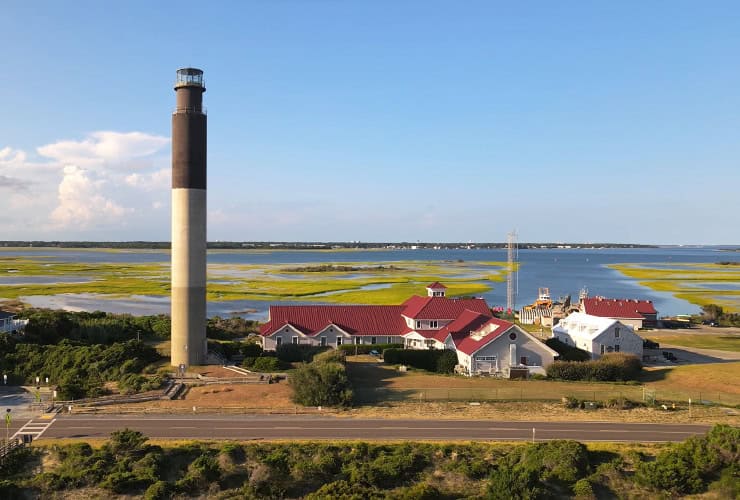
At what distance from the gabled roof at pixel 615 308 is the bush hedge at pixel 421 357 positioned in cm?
2902

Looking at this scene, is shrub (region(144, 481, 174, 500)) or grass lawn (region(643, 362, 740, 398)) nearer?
shrub (region(144, 481, 174, 500))

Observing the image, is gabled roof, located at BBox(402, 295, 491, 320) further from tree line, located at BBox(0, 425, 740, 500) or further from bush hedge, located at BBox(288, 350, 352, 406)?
tree line, located at BBox(0, 425, 740, 500)

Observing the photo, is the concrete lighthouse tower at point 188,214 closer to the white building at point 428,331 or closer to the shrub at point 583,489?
the white building at point 428,331

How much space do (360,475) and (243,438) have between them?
771 centimetres

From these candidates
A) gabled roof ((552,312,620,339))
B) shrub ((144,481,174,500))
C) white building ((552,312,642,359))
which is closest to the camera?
shrub ((144,481,174,500))

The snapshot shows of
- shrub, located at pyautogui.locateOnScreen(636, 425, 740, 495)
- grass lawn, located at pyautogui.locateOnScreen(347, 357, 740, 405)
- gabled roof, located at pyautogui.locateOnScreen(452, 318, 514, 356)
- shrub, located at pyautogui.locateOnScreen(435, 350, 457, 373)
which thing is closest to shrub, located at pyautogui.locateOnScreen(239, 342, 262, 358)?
grass lawn, located at pyautogui.locateOnScreen(347, 357, 740, 405)

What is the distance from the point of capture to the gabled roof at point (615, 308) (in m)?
71.2

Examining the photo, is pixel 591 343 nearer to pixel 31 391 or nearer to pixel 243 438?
pixel 243 438

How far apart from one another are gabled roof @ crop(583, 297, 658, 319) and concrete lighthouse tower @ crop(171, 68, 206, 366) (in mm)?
46761

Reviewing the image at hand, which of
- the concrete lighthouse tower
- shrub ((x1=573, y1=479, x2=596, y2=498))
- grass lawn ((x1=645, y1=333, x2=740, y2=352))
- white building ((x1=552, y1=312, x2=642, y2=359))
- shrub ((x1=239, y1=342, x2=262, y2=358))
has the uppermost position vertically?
the concrete lighthouse tower

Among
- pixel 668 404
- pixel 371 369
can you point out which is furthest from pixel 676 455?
pixel 371 369

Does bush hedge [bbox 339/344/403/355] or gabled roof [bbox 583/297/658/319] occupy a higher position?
gabled roof [bbox 583/297/658/319]

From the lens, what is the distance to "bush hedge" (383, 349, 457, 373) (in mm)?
48719

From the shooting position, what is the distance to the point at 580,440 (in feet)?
98.4
